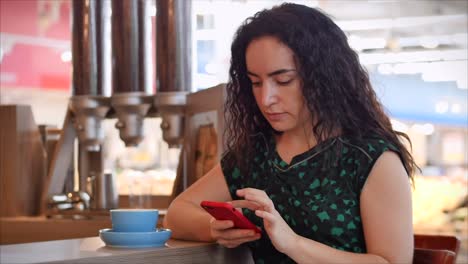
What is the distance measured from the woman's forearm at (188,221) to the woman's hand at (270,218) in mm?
257

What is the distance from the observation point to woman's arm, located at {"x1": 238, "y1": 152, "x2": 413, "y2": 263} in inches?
58.1

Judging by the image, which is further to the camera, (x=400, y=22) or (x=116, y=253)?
(x=400, y=22)

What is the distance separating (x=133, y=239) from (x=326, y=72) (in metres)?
0.52

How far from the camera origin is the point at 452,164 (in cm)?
298

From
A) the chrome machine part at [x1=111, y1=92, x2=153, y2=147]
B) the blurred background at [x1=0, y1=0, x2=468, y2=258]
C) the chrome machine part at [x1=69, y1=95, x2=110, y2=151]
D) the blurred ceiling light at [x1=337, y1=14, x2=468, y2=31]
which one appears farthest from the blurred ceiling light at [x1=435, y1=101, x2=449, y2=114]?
the chrome machine part at [x1=69, y1=95, x2=110, y2=151]

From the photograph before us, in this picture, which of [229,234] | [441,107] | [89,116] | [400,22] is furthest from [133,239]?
[400,22]

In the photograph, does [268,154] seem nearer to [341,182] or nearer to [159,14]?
[341,182]

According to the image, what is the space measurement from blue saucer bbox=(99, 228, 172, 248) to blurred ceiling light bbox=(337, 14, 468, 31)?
5.10 ft

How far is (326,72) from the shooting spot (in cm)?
167

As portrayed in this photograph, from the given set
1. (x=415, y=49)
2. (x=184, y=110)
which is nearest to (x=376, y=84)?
(x=415, y=49)

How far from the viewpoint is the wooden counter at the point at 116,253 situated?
1448mm

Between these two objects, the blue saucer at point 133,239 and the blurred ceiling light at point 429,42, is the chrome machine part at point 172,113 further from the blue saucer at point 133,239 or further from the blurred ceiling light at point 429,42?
the blue saucer at point 133,239

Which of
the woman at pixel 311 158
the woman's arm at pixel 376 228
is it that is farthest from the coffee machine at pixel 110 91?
the woman's arm at pixel 376 228

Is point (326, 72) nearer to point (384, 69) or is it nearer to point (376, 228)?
point (376, 228)
